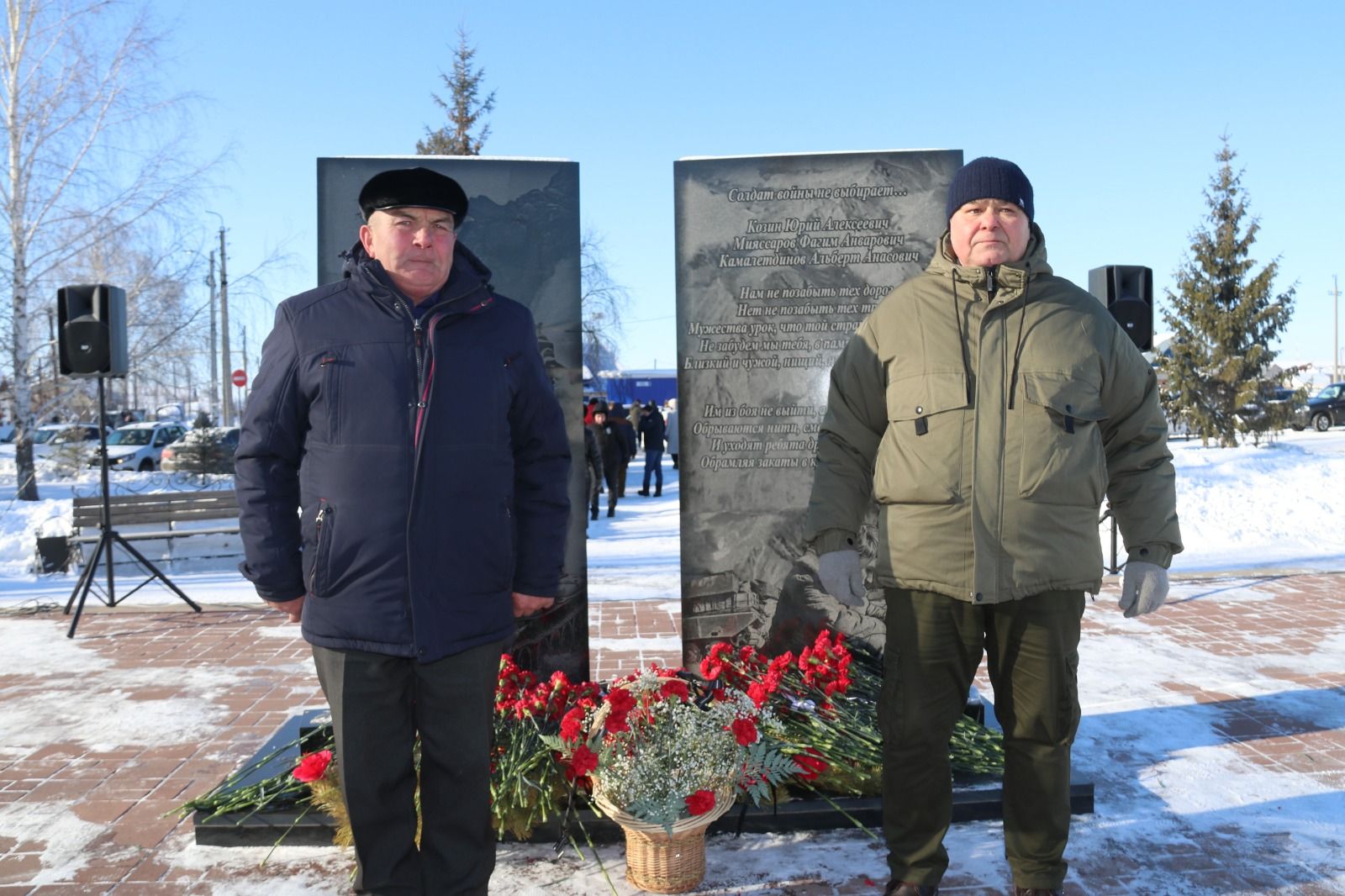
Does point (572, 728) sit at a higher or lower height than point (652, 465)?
lower

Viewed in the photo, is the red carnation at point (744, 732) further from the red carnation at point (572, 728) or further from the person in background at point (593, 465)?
the person in background at point (593, 465)

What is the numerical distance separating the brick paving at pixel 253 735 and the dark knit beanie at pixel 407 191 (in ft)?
7.03

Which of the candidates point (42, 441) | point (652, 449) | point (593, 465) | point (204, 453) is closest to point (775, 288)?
point (593, 465)

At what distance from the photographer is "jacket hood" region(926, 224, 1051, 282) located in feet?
9.08

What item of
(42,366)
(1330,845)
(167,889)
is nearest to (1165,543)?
(1330,845)

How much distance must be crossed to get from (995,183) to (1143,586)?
47.5 inches

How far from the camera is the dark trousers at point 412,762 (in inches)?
98.4

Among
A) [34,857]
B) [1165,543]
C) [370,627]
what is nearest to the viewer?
[370,627]

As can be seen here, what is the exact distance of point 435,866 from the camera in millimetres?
2623

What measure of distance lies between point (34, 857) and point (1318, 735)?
5.17m

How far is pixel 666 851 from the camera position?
3.05 metres

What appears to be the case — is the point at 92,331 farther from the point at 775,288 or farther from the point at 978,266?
the point at 978,266

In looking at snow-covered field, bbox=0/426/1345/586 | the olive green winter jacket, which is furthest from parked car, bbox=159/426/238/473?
the olive green winter jacket

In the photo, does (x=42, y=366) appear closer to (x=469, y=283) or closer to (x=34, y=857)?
(x=34, y=857)
